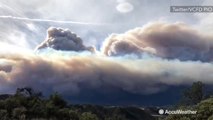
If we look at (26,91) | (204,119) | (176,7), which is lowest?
(204,119)

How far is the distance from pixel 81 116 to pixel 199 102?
5.67 m

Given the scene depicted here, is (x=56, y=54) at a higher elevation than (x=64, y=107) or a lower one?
higher

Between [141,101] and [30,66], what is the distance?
18.3ft

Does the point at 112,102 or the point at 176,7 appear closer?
the point at 176,7

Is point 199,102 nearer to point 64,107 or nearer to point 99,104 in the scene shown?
point 99,104

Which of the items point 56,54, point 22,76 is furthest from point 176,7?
point 22,76

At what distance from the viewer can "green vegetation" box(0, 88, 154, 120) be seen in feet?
82.8

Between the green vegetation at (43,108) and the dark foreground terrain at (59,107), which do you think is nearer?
the dark foreground terrain at (59,107)

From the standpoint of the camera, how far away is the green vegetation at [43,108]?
2525cm

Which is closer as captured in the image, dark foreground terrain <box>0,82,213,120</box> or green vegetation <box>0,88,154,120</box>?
dark foreground terrain <box>0,82,213,120</box>

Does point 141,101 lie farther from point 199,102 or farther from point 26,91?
point 26,91

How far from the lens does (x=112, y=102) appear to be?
1015 inches

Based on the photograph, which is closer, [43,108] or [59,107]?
[43,108]

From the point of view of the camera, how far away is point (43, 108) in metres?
25.9
